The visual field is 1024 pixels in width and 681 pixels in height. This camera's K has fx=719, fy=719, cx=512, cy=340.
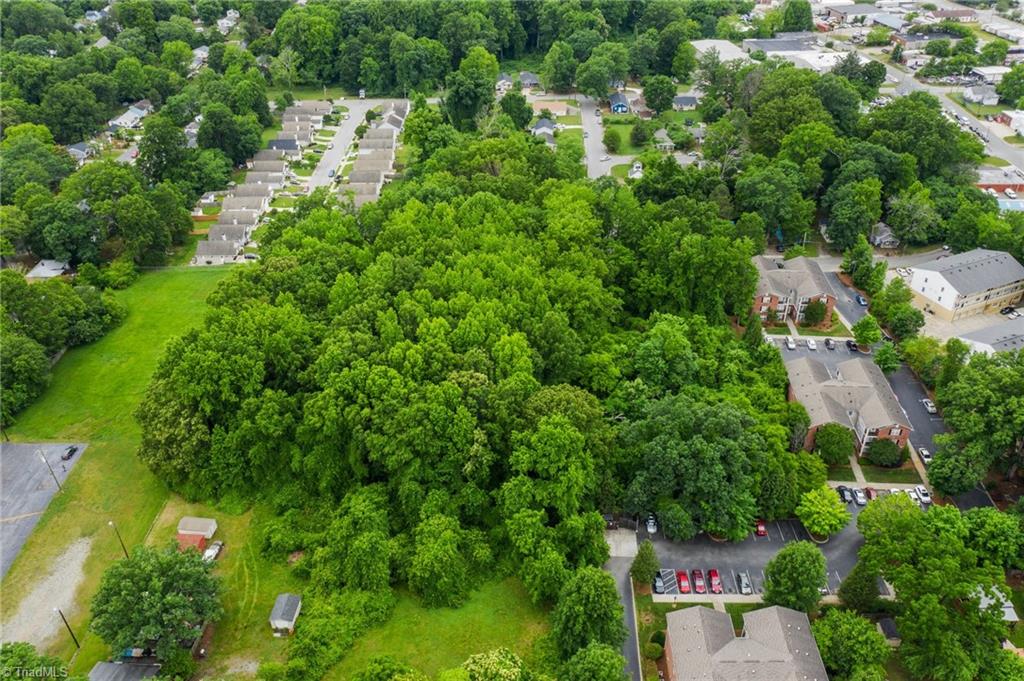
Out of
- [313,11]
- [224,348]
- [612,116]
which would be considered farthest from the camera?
[313,11]

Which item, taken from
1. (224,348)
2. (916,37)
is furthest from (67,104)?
(916,37)

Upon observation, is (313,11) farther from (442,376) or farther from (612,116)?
(442,376)

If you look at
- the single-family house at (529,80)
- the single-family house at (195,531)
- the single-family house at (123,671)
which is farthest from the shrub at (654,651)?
the single-family house at (529,80)

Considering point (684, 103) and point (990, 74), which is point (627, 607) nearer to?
point (684, 103)

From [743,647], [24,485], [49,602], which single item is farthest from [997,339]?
[24,485]

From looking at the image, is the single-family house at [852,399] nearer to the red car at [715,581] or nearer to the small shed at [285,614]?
the red car at [715,581]

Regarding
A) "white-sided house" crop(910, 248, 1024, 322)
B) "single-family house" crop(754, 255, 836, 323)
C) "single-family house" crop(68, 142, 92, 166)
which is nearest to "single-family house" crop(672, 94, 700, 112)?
"single-family house" crop(754, 255, 836, 323)

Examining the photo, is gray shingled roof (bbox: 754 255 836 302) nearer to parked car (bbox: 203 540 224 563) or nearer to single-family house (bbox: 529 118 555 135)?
single-family house (bbox: 529 118 555 135)
